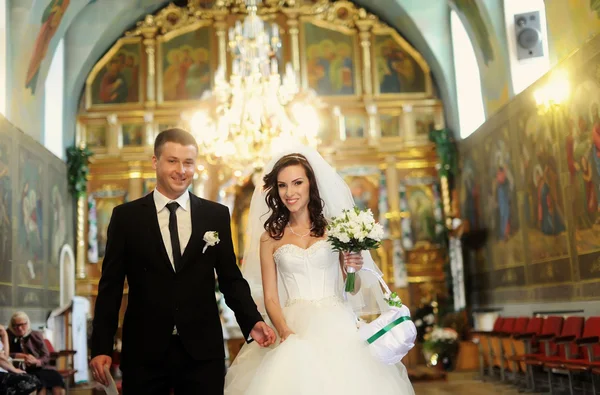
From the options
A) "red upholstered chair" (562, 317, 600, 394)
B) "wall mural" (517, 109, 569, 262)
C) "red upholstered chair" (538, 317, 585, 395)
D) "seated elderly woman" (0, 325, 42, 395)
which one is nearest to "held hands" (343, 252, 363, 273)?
"red upholstered chair" (562, 317, 600, 394)

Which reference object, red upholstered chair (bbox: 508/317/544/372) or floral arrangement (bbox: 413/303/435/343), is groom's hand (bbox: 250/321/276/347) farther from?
floral arrangement (bbox: 413/303/435/343)

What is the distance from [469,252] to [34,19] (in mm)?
10292

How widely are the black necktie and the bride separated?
913 mm

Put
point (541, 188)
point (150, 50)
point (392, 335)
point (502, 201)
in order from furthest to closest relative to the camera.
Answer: point (150, 50)
point (502, 201)
point (541, 188)
point (392, 335)

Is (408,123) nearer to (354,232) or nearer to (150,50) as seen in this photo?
(150,50)

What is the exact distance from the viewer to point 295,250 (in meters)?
4.88

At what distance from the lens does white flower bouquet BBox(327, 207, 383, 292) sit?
4594 millimetres

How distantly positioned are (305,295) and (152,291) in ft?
4.44

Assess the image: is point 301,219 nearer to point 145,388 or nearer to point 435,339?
point 145,388

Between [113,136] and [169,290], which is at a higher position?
[113,136]

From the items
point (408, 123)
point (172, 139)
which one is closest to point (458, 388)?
point (408, 123)

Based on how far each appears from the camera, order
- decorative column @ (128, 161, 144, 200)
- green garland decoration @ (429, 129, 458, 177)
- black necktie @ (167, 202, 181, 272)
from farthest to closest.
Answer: decorative column @ (128, 161, 144, 200) → green garland decoration @ (429, 129, 458, 177) → black necktie @ (167, 202, 181, 272)

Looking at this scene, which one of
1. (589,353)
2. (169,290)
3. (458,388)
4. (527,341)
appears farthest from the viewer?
(458,388)

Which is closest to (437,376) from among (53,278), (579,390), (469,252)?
(579,390)
